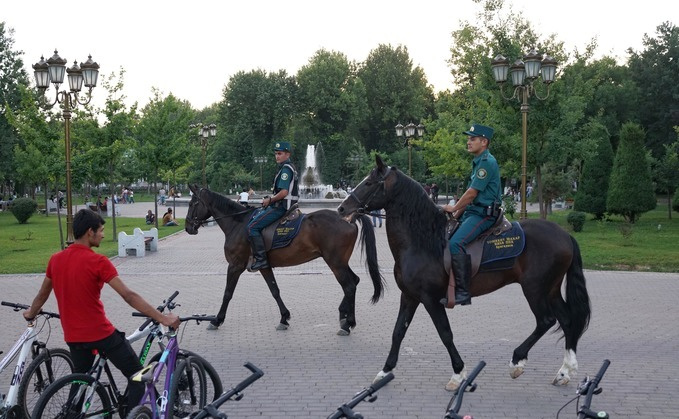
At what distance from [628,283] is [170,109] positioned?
24.3 m

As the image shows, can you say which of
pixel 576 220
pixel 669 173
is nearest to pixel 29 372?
pixel 576 220

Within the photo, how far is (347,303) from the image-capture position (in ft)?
31.9

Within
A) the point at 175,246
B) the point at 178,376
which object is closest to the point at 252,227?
the point at 178,376

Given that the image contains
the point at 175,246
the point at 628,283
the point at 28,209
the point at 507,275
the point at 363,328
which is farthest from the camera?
the point at 28,209

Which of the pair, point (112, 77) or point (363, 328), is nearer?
point (363, 328)

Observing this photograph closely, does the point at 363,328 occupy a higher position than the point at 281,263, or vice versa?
the point at 281,263

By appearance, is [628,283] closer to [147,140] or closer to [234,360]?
[234,360]

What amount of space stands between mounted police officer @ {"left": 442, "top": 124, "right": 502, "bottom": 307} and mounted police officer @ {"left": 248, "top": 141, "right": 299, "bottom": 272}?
137 inches

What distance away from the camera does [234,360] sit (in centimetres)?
818

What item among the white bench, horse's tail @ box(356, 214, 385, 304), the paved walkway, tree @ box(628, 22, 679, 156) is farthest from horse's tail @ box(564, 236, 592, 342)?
tree @ box(628, 22, 679, 156)

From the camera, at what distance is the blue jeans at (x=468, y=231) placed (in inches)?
283

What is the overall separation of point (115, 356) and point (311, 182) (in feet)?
193

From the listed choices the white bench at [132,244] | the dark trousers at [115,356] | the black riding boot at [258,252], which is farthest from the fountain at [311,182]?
the dark trousers at [115,356]

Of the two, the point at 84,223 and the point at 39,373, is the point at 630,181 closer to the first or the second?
the point at 39,373
